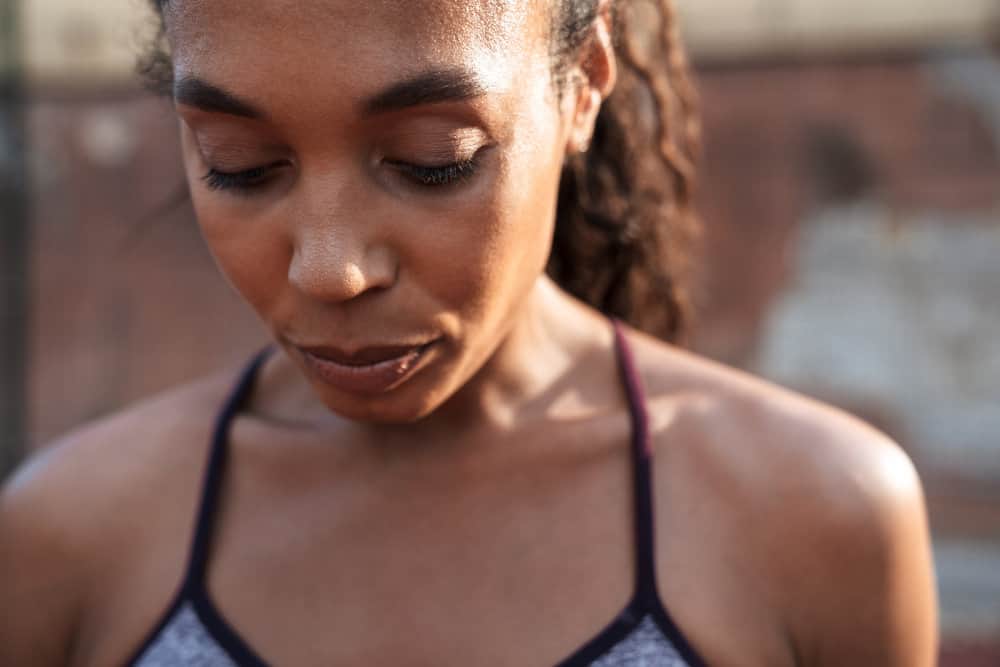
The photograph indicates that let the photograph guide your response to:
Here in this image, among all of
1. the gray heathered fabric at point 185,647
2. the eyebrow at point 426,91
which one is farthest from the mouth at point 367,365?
the gray heathered fabric at point 185,647

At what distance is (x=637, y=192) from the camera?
2.29m

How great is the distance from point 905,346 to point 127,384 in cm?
435

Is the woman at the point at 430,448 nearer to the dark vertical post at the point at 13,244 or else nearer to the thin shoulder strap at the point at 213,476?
the thin shoulder strap at the point at 213,476

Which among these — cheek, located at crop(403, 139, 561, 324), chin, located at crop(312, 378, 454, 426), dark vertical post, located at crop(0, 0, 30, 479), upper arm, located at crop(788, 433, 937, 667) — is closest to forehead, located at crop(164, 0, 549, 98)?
cheek, located at crop(403, 139, 561, 324)

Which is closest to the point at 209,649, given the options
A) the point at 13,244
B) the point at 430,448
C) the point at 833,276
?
the point at 430,448

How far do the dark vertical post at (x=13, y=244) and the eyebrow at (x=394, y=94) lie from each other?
6.09 meters

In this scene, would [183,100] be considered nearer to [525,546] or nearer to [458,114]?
[458,114]

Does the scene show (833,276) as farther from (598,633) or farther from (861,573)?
(598,633)

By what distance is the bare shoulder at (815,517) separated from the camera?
1728 mm

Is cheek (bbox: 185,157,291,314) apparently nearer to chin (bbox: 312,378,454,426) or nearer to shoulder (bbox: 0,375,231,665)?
chin (bbox: 312,378,454,426)

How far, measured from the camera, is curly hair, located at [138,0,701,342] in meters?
2.23

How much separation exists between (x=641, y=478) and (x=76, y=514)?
82cm

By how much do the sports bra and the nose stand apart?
0.52m

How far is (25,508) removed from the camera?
1.94 meters
